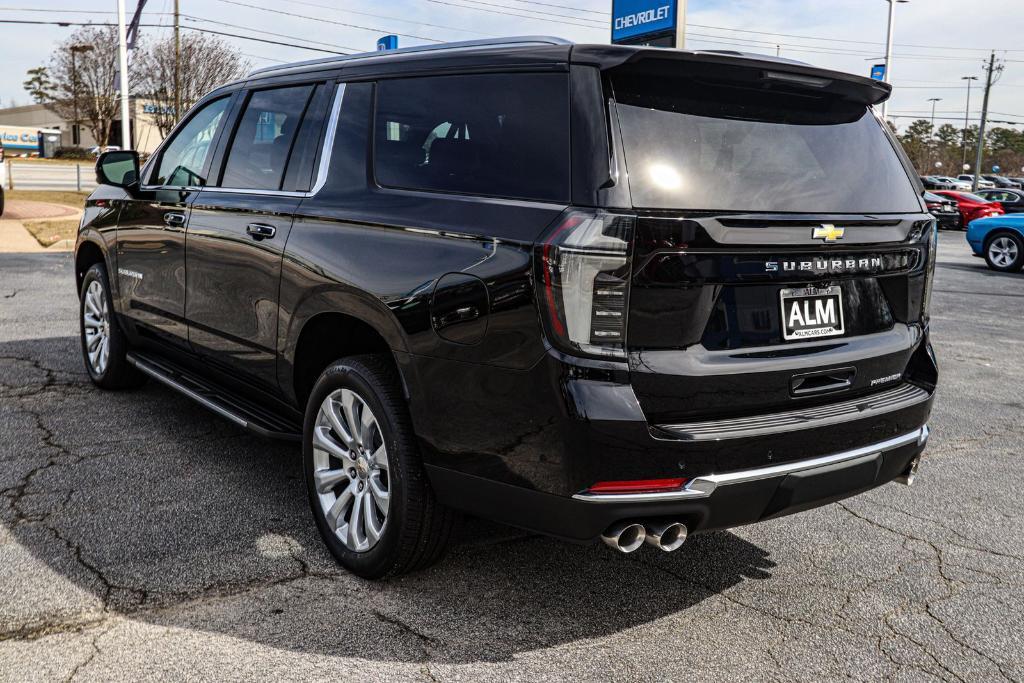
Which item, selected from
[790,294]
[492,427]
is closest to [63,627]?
[492,427]

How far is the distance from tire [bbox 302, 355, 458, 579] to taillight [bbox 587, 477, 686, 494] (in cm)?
73

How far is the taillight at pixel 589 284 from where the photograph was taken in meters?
2.68

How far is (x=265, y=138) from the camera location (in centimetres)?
430

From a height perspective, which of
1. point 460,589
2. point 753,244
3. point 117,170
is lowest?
point 460,589

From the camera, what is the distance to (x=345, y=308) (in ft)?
11.3

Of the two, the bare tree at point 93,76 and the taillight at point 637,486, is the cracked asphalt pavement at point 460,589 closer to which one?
the taillight at point 637,486

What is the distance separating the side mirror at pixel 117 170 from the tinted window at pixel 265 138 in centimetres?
142

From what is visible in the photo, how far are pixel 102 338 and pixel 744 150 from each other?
14.8 ft

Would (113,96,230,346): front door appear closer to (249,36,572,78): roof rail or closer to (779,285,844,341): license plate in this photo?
(249,36,572,78): roof rail

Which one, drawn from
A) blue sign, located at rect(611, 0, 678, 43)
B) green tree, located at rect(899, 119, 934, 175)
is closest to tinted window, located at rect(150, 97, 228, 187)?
blue sign, located at rect(611, 0, 678, 43)

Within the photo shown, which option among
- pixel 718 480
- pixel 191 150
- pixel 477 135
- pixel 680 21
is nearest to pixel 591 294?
pixel 718 480

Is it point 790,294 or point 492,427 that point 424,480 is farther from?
point 790,294

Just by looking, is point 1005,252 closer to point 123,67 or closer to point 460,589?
point 460,589

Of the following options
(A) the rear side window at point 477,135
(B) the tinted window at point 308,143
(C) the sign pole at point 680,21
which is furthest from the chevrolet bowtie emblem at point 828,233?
(C) the sign pole at point 680,21
